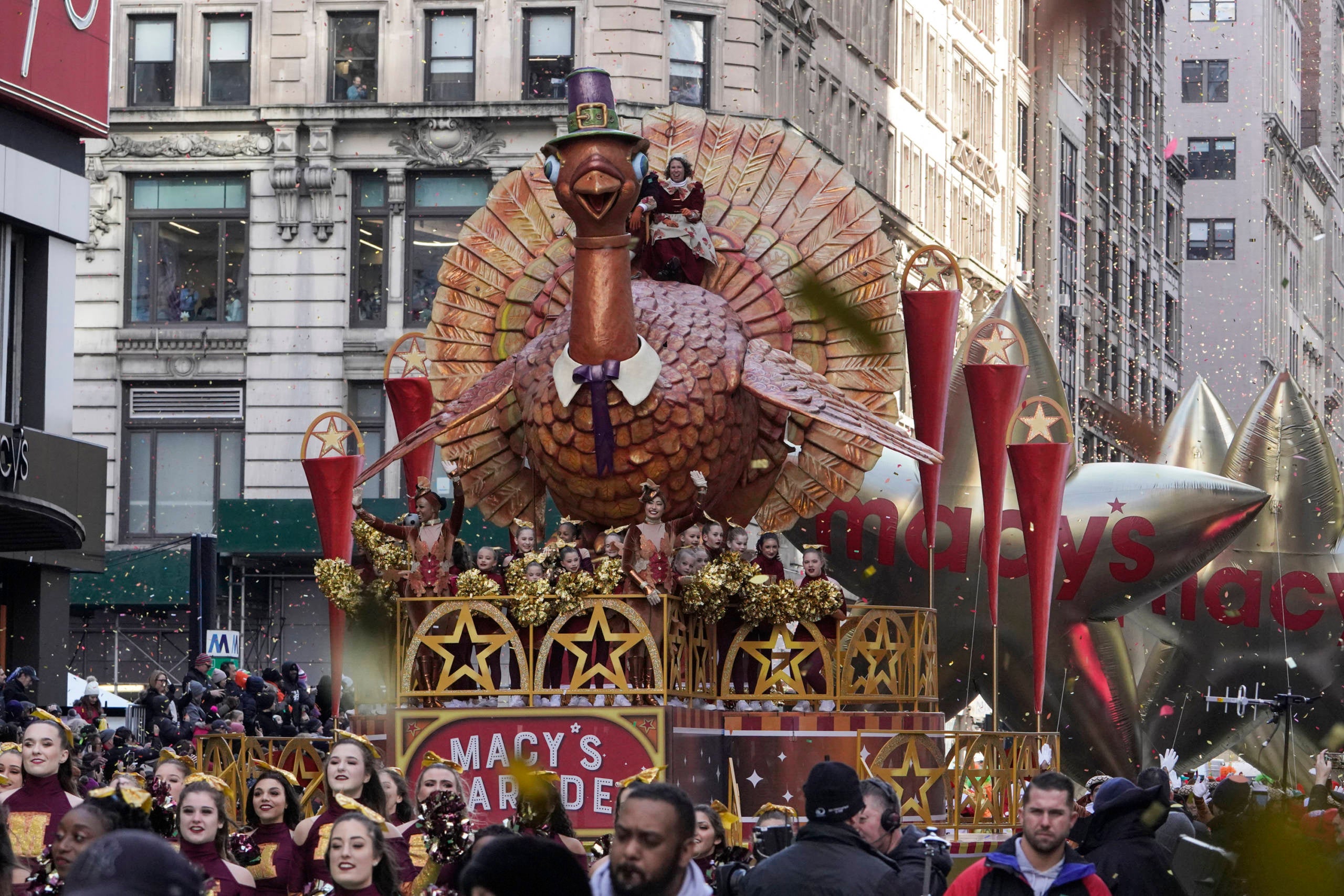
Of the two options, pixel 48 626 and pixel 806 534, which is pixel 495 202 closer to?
pixel 806 534

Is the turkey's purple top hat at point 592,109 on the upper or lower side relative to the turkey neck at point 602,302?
upper

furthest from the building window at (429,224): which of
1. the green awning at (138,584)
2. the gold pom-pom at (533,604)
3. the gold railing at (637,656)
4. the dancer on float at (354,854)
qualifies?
the dancer on float at (354,854)

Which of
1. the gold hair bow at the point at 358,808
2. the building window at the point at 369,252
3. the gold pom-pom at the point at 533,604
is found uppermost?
the building window at the point at 369,252

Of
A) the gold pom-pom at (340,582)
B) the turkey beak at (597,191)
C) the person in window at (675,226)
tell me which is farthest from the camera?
the person in window at (675,226)

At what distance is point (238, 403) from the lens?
116 ft

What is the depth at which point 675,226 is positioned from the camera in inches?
656

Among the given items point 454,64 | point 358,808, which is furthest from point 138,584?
A: point 358,808

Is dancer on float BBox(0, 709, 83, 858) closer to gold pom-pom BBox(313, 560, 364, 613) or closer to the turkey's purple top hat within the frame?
the turkey's purple top hat

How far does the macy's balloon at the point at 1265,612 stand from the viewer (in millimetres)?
23500

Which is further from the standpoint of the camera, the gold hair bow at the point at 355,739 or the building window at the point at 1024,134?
the gold hair bow at the point at 355,739

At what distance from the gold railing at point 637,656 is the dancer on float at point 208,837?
16.8ft

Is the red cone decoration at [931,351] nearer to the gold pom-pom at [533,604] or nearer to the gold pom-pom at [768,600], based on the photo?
the gold pom-pom at [768,600]

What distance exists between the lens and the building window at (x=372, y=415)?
34.8 meters

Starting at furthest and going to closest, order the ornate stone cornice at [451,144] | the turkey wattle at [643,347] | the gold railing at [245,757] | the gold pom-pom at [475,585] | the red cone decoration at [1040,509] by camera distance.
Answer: the ornate stone cornice at [451,144]
the red cone decoration at [1040,509]
the gold railing at [245,757]
the gold pom-pom at [475,585]
the turkey wattle at [643,347]
